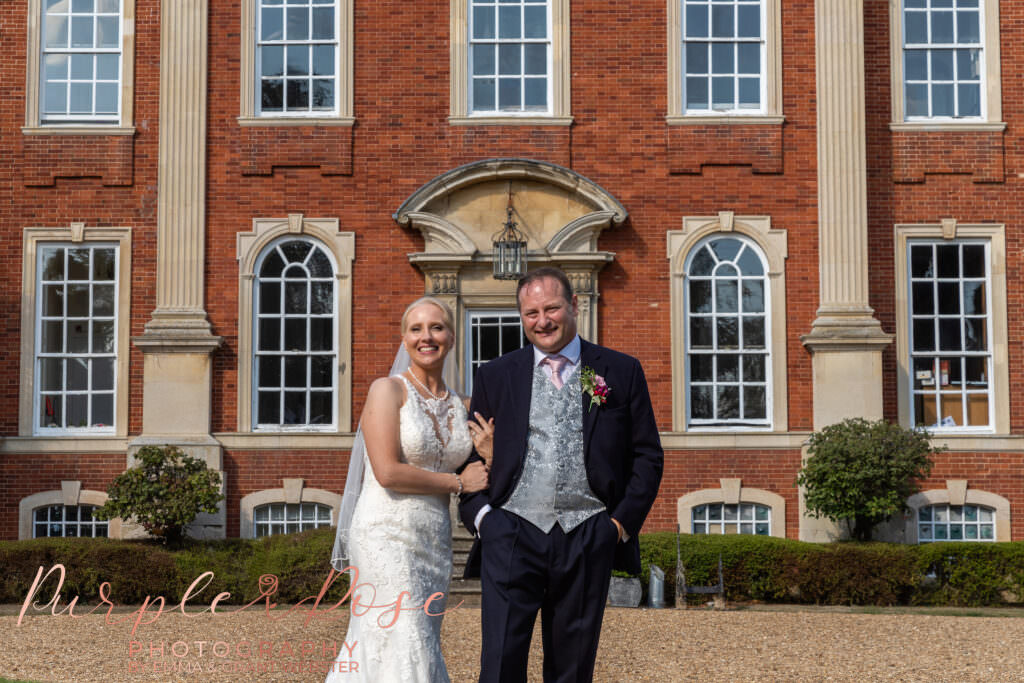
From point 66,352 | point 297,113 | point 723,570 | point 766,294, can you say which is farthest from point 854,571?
point 66,352

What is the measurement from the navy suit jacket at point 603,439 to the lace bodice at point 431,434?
0.89 ft

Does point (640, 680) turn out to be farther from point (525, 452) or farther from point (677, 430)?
point (677, 430)

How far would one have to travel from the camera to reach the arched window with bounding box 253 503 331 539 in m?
15.4

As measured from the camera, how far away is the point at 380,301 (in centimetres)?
1570

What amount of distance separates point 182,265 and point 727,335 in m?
6.95

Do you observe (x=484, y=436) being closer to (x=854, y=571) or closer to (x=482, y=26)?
(x=854, y=571)

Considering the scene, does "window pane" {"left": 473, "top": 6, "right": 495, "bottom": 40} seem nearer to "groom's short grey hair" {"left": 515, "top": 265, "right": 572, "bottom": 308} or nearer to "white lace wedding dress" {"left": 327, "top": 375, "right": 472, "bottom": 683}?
"white lace wedding dress" {"left": 327, "top": 375, "right": 472, "bottom": 683}

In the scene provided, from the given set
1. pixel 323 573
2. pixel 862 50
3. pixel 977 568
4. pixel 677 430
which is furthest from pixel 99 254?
pixel 977 568

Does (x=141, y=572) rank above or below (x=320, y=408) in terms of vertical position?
below

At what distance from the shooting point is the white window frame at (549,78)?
15844mm

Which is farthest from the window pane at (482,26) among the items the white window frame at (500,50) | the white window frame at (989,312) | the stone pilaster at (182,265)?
the white window frame at (989,312)

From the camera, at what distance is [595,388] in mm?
5328

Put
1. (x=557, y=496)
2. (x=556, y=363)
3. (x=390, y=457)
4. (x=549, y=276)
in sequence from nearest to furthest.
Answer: (x=557, y=496) < (x=549, y=276) < (x=556, y=363) < (x=390, y=457)

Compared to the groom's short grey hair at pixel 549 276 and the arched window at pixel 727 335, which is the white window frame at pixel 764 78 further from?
the groom's short grey hair at pixel 549 276
